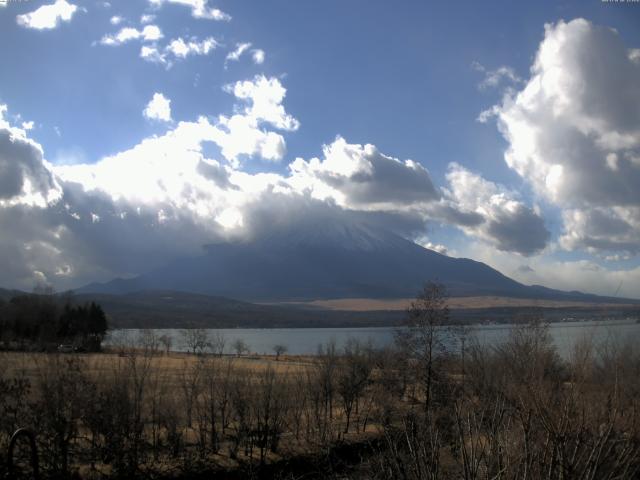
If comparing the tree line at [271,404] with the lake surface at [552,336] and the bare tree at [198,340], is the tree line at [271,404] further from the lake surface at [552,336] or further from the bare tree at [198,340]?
the bare tree at [198,340]

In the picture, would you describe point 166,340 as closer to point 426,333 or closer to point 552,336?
point 426,333

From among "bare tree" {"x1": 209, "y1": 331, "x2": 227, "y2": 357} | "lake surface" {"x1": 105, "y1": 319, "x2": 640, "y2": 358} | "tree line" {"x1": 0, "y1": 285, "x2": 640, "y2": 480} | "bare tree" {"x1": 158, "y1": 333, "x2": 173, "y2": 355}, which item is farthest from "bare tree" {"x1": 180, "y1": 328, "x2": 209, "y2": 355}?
"tree line" {"x1": 0, "y1": 285, "x2": 640, "y2": 480}

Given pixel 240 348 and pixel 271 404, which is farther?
pixel 240 348

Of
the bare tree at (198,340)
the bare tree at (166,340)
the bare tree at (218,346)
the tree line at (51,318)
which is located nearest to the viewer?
the bare tree at (166,340)

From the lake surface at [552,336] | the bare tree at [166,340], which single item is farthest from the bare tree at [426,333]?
the bare tree at [166,340]

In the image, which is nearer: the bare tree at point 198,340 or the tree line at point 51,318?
the tree line at point 51,318

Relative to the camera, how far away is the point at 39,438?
21391mm

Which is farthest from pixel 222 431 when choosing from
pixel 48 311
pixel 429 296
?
pixel 48 311

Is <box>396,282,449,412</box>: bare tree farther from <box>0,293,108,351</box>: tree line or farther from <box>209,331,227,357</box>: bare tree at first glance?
<box>0,293,108,351</box>: tree line

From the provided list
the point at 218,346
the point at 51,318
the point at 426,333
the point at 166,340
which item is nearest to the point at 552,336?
the point at 426,333

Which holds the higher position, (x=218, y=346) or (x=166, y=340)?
(x=166, y=340)

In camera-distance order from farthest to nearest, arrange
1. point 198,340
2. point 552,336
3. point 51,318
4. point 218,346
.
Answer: point 198,340
point 51,318
point 218,346
point 552,336

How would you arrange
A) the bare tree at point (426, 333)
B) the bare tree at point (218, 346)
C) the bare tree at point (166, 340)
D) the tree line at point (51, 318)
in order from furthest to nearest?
the tree line at point (51, 318) < the bare tree at point (218, 346) < the bare tree at point (166, 340) < the bare tree at point (426, 333)

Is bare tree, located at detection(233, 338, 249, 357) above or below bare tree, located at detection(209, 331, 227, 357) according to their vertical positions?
below
